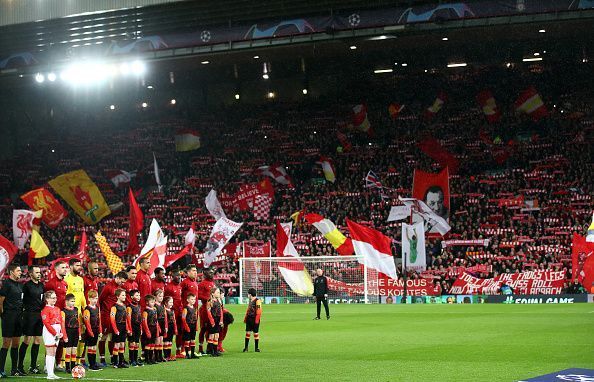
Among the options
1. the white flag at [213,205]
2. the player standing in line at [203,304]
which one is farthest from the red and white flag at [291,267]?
the player standing in line at [203,304]

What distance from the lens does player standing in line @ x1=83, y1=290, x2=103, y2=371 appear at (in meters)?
16.7

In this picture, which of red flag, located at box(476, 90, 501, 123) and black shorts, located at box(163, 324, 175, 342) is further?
red flag, located at box(476, 90, 501, 123)

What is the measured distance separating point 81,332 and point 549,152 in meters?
33.0

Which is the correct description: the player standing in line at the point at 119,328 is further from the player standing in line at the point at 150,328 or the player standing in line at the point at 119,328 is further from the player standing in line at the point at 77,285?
the player standing in line at the point at 77,285

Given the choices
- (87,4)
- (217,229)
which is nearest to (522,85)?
(217,229)

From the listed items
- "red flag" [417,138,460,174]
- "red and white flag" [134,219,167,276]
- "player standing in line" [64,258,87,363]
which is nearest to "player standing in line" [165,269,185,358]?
"player standing in line" [64,258,87,363]

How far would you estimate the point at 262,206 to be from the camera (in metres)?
47.6

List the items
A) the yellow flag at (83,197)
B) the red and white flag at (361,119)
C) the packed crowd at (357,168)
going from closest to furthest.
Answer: the packed crowd at (357,168), the yellow flag at (83,197), the red and white flag at (361,119)

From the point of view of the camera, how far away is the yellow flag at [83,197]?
1956 inches

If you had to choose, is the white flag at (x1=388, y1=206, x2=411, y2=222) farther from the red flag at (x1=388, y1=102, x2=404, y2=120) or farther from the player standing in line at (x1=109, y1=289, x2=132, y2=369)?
the player standing in line at (x1=109, y1=289, x2=132, y2=369)

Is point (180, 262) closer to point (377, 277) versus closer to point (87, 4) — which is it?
point (377, 277)

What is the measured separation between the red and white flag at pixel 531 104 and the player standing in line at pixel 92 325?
1391 inches

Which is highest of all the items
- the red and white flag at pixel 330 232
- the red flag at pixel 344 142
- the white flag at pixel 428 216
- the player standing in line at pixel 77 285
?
the red flag at pixel 344 142

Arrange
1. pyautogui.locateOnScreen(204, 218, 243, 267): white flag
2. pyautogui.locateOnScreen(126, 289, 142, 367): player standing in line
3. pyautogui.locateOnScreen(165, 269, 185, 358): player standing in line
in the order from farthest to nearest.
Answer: pyautogui.locateOnScreen(204, 218, 243, 267): white flag < pyautogui.locateOnScreen(165, 269, 185, 358): player standing in line < pyautogui.locateOnScreen(126, 289, 142, 367): player standing in line
